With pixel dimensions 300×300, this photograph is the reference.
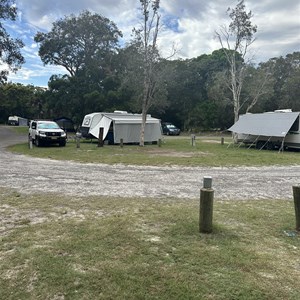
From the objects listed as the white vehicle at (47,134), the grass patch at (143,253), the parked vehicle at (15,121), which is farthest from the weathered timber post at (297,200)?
the parked vehicle at (15,121)

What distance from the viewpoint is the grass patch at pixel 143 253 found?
9.58 feet

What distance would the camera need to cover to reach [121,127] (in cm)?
2367

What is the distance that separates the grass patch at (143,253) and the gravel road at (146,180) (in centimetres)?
142

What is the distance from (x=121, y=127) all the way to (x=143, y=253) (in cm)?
2028

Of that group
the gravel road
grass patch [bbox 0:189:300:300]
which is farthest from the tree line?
grass patch [bbox 0:189:300:300]

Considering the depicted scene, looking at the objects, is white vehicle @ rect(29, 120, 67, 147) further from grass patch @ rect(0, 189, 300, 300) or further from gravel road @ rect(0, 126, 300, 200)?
grass patch @ rect(0, 189, 300, 300)

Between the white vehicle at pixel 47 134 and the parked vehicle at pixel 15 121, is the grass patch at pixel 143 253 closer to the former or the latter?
the white vehicle at pixel 47 134

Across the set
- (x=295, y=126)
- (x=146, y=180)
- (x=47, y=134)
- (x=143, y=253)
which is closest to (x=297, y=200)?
(x=143, y=253)

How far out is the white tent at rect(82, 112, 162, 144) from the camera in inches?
926

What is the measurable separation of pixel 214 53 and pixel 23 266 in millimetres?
48507

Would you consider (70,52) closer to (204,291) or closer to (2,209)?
(2,209)

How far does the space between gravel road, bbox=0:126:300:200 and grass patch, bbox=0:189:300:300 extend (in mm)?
1424

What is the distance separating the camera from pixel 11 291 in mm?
2846

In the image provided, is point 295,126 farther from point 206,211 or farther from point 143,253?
point 143,253
